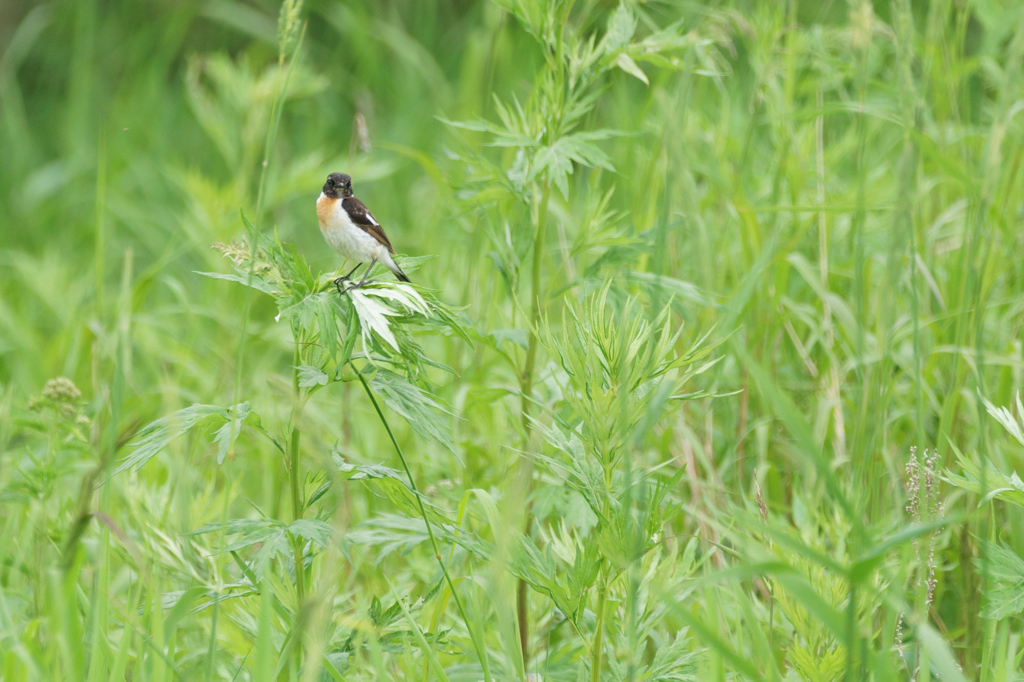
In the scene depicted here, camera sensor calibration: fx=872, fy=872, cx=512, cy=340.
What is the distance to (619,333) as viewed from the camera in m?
1.69

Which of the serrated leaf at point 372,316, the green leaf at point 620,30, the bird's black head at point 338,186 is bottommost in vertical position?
the serrated leaf at point 372,316

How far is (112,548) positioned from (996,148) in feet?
8.54

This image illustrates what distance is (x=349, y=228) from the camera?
2.15 metres

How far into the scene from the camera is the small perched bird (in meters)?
2.11

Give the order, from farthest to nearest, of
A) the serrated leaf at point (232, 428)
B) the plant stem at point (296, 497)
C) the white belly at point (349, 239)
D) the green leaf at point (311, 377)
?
the white belly at point (349, 239) → the plant stem at point (296, 497) → the green leaf at point (311, 377) → the serrated leaf at point (232, 428)

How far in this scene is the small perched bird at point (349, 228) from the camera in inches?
82.9

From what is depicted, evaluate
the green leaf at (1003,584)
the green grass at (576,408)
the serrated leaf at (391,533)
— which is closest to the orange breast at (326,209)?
the green grass at (576,408)

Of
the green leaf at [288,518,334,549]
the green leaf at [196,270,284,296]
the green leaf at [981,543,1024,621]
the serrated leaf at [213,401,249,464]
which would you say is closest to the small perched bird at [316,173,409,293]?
the green leaf at [196,270,284,296]

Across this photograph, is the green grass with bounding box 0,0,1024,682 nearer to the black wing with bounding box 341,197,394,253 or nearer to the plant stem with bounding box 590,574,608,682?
the plant stem with bounding box 590,574,608,682

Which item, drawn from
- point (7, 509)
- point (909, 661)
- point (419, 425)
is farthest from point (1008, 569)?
point (7, 509)

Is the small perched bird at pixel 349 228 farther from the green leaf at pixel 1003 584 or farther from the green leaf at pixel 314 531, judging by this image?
the green leaf at pixel 1003 584

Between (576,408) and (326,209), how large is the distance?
0.92 m

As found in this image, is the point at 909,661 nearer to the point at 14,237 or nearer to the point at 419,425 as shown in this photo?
the point at 419,425

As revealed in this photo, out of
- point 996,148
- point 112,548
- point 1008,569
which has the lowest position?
point 112,548
